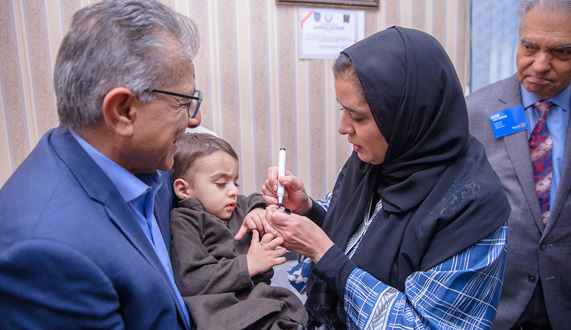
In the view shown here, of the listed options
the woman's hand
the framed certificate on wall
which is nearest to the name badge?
the woman's hand

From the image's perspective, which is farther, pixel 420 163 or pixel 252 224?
pixel 252 224

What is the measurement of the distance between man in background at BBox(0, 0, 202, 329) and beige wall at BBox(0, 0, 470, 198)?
1.61 meters

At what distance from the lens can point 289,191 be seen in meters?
1.72

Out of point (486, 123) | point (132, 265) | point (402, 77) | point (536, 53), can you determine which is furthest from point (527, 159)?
point (132, 265)

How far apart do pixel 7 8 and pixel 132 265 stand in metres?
2.20

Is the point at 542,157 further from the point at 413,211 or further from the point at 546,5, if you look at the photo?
the point at 413,211

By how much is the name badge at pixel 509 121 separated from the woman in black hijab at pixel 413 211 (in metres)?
0.57

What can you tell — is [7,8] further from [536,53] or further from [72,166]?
[536,53]

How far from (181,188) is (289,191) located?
0.45m

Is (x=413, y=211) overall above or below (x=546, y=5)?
below

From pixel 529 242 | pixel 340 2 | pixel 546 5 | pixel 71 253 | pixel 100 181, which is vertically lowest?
pixel 529 242

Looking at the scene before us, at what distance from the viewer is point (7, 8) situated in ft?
7.59

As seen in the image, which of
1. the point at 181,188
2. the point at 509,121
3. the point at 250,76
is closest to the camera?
the point at 181,188

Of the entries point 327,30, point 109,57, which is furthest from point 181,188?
point 327,30
